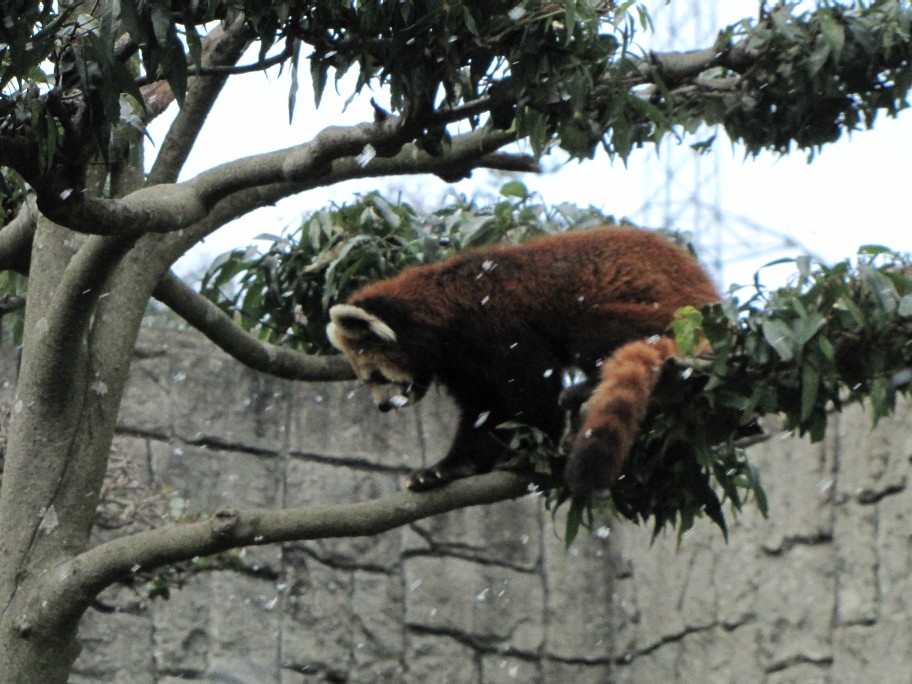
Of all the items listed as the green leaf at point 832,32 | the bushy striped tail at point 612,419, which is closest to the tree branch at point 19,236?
the bushy striped tail at point 612,419

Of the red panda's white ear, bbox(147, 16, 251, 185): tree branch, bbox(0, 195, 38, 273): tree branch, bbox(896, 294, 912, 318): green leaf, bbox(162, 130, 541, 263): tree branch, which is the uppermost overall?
bbox(147, 16, 251, 185): tree branch

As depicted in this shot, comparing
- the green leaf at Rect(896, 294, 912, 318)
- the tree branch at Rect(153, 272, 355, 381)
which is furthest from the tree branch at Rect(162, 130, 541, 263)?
the green leaf at Rect(896, 294, 912, 318)

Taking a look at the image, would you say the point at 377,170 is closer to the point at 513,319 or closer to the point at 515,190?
the point at 513,319

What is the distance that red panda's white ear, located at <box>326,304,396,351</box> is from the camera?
3.68 meters

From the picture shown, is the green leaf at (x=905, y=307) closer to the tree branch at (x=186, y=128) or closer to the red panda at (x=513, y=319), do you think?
the red panda at (x=513, y=319)

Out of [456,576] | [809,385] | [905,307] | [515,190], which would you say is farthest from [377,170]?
[456,576]

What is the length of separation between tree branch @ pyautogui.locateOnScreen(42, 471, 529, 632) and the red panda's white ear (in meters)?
0.92

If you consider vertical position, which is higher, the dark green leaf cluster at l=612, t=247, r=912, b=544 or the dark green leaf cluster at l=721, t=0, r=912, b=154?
the dark green leaf cluster at l=721, t=0, r=912, b=154

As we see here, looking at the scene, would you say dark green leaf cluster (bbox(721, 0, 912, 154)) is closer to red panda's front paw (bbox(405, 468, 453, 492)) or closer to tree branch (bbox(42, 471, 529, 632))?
red panda's front paw (bbox(405, 468, 453, 492))

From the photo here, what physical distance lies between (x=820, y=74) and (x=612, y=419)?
3.98 feet

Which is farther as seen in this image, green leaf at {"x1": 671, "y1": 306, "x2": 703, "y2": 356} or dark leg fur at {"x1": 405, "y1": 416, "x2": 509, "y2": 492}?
dark leg fur at {"x1": 405, "y1": 416, "x2": 509, "y2": 492}

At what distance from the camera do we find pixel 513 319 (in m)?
3.55

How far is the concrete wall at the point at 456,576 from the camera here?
480cm

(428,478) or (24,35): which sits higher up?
(24,35)
